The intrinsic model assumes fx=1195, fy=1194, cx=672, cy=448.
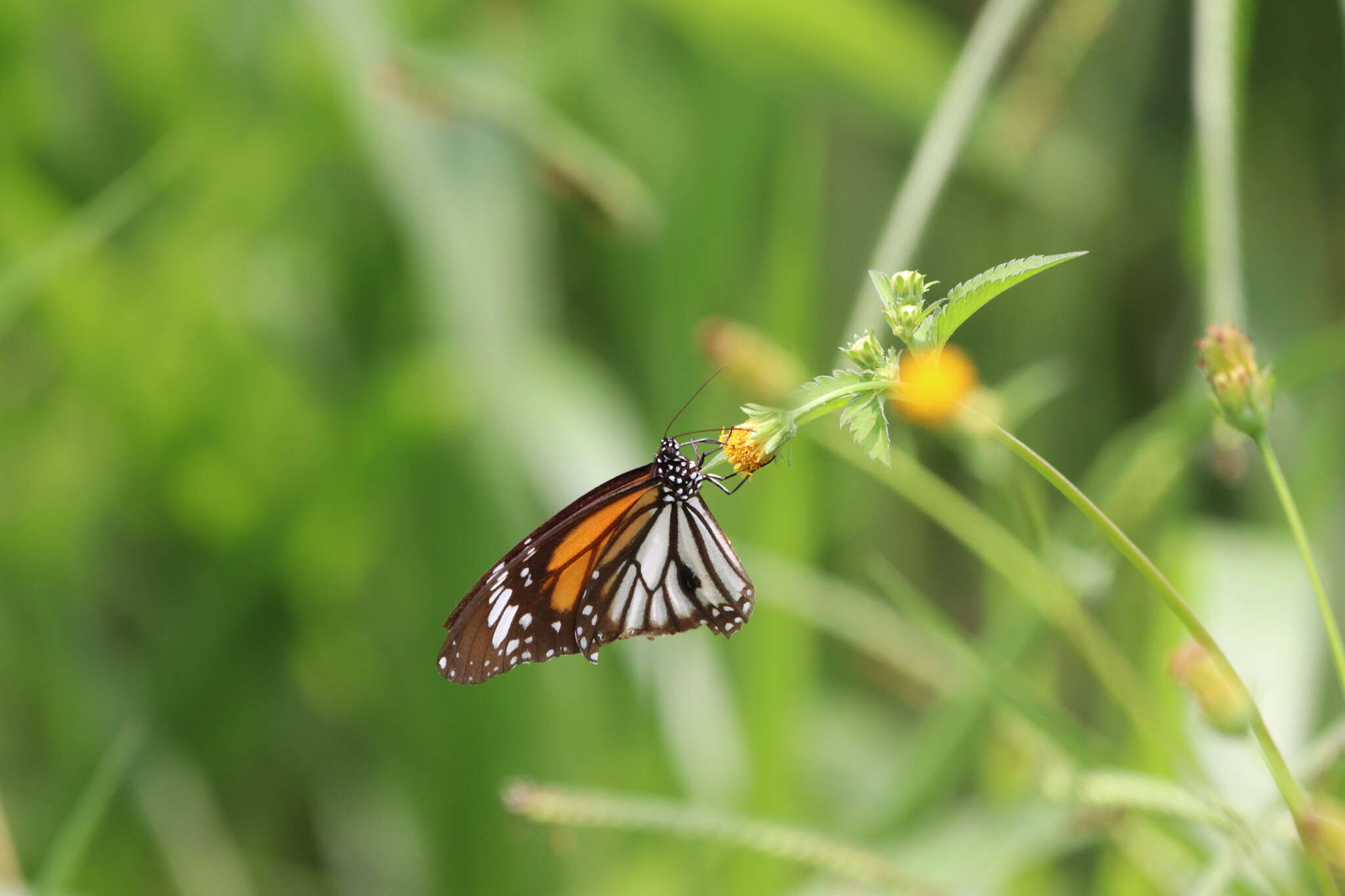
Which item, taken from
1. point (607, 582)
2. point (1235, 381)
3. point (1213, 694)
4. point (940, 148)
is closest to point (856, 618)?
point (607, 582)

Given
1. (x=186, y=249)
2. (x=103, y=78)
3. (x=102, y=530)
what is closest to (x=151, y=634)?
(x=102, y=530)

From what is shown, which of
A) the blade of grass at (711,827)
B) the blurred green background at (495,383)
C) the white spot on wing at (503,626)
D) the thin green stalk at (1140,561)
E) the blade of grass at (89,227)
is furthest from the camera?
the blurred green background at (495,383)

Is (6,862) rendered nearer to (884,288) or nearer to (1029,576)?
(1029,576)

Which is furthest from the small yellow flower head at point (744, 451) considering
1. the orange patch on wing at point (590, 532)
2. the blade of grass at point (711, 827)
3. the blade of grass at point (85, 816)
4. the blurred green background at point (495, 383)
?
the blurred green background at point (495, 383)

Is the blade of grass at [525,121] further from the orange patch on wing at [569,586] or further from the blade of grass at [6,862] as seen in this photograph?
the blade of grass at [6,862]

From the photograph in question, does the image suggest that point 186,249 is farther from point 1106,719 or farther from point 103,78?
point 1106,719

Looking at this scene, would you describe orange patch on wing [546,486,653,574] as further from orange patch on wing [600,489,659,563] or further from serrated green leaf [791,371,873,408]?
serrated green leaf [791,371,873,408]
